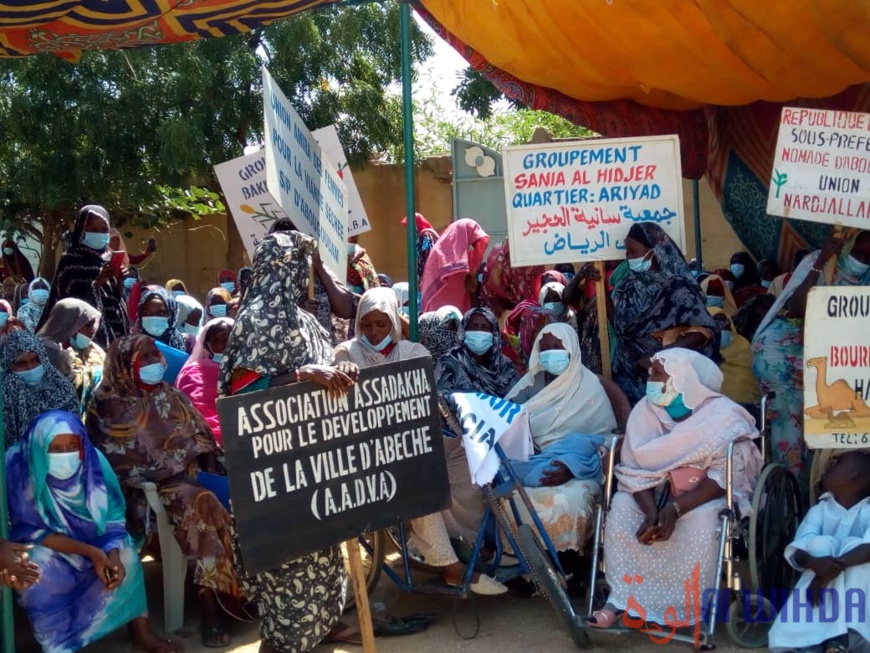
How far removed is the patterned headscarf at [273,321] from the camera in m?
4.25

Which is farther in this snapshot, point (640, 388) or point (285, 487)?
point (640, 388)

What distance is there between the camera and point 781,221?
7.21 m

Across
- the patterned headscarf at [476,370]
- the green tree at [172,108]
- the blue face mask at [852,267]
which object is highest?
the green tree at [172,108]

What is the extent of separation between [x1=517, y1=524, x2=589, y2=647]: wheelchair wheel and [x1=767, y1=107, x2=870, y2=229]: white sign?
2.10 metres

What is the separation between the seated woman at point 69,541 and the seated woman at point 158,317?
7.29 feet

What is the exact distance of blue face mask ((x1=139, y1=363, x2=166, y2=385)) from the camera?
519 centimetres

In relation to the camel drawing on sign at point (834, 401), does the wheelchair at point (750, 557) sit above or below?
below

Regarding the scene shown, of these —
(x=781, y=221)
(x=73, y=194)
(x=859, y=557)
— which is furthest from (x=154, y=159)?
(x=859, y=557)

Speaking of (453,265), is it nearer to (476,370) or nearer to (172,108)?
(476,370)

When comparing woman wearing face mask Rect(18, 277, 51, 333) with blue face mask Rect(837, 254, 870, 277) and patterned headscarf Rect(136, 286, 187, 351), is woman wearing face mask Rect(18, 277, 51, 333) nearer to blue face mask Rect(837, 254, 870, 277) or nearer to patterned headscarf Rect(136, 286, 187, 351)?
patterned headscarf Rect(136, 286, 187, 351)

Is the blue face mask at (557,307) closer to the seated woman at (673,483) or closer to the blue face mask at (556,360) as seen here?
the blue face mask at (556,360)

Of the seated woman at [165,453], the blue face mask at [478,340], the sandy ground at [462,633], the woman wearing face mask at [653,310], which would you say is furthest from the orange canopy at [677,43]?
the sandy ground at [462,633]

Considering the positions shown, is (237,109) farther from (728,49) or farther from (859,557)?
(859,557)

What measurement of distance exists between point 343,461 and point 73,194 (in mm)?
11268
